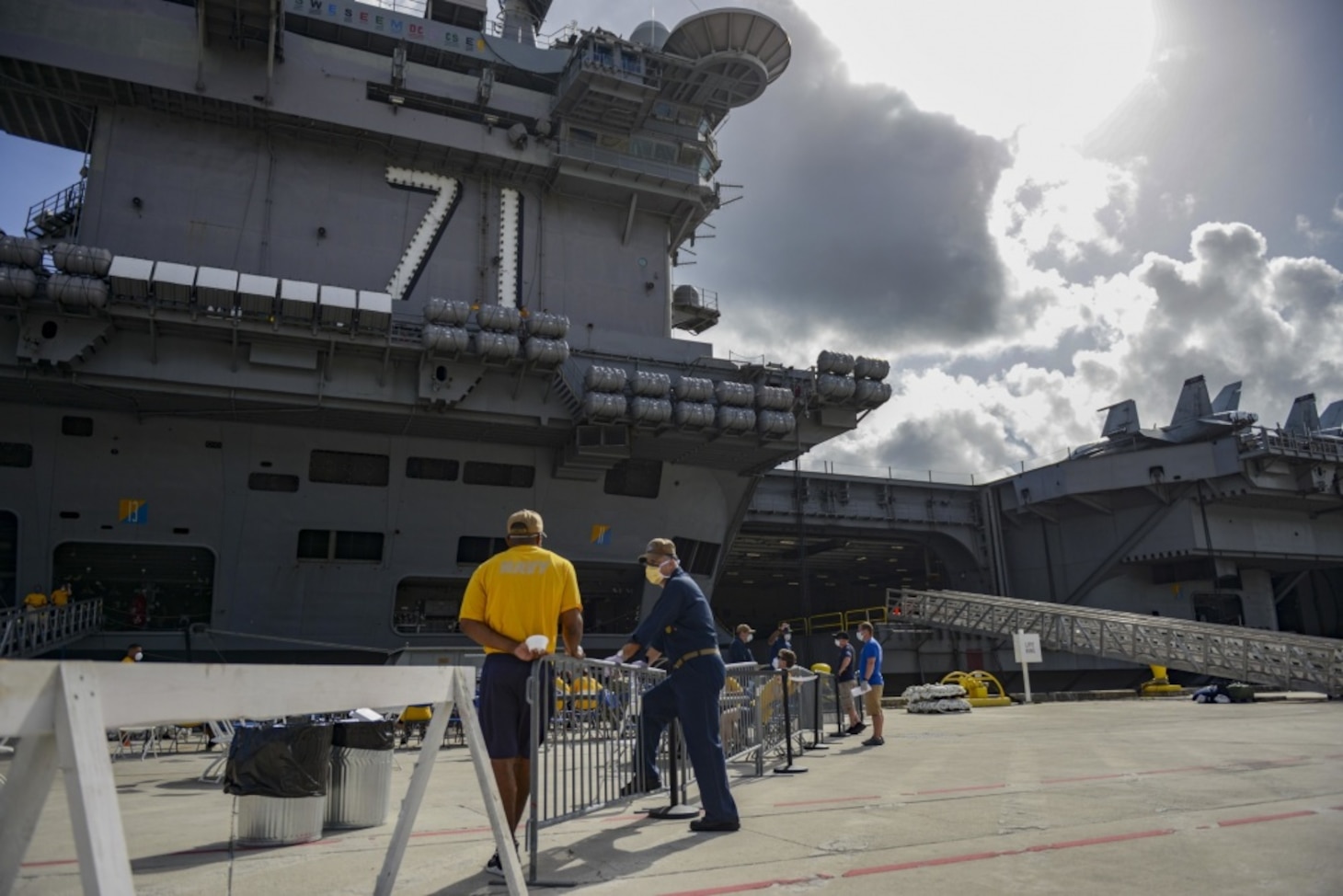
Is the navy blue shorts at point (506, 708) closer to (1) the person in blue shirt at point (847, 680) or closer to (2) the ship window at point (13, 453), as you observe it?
(1) the person in blue shirt at point (847, 680)

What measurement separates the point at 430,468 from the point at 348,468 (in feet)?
7.27

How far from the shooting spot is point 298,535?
889 inches

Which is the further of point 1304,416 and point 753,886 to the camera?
point 1304,416

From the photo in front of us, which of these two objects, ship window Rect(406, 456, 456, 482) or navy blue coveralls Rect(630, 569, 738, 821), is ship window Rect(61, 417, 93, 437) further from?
navy blue coveralls Rect(630, 569, 738, 821)

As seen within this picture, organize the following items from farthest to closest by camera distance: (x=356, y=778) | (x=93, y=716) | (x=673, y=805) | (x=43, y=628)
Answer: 1. (x=43, y=628)
2. (x=673, y=805)
3. (x=356, y=778)
4. (x=93, y=716)

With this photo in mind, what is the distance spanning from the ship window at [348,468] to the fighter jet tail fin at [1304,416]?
37474 millimetres

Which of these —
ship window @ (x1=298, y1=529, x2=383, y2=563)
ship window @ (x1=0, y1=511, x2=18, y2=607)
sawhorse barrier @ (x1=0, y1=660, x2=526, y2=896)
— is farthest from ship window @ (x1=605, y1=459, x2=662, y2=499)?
sawhorse barrier @ (x1=0, y1=660, x2=526, y2=896)

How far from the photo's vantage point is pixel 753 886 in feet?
12.9

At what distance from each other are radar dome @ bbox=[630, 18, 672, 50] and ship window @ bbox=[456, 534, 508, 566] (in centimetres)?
1662

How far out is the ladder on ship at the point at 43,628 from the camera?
17.6m

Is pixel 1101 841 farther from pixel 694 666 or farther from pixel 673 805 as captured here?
pixel 673 805

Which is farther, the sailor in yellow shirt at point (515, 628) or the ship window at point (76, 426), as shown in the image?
the ship window at point (76, 426)

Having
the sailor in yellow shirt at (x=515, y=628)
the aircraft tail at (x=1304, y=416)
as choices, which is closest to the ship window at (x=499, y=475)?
the sailor in yellow shirt at (x=515, y=628)

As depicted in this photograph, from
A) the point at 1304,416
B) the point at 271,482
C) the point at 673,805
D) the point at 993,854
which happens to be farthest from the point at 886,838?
the point at 1304,416
